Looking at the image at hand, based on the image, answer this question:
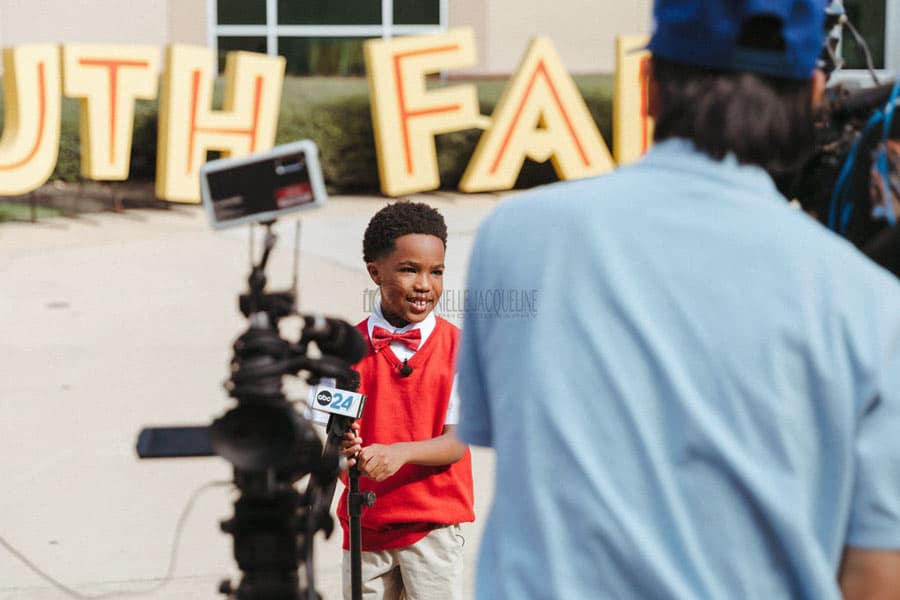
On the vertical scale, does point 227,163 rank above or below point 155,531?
above

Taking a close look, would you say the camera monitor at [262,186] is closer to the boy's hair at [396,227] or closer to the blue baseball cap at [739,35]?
the blue baseball cap at [739,35]

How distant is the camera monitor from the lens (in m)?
2.04

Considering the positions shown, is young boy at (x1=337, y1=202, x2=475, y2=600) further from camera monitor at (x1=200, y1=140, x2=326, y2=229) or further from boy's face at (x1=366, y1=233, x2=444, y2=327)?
camera monitor at (x1=200, y1=140, x2=326, y2=229)

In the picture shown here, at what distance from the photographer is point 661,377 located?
1.40 meters

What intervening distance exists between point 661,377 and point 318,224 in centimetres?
1137

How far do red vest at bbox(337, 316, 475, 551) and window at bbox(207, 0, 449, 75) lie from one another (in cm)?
1414

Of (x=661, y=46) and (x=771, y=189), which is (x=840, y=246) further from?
(x=661, y=46)

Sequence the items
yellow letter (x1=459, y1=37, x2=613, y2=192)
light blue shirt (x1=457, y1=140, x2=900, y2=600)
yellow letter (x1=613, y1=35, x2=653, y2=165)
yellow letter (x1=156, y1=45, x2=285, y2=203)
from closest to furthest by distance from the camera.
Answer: light blue shirt (x1=457, y1=140, x2=900, y2=600)
yellow letter (x1=156, y1=45, x2=285, y2=203)
yellow letter (x1=459, y1=37, x2=613, y2=192)
yellow letter (x1=613, y1=35, x2=653, y2=165)

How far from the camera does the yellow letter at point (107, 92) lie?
40.2 ft

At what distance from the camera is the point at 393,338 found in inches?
144

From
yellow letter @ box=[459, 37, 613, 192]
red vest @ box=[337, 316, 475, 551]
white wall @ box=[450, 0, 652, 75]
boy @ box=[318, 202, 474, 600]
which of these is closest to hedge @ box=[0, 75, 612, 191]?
yellow letter @ box=[459, 37, 613, 192]

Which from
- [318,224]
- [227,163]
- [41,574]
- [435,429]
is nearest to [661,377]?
[227,163]

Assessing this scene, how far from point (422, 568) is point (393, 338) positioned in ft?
2.11

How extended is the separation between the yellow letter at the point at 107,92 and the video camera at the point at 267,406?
424 inches
